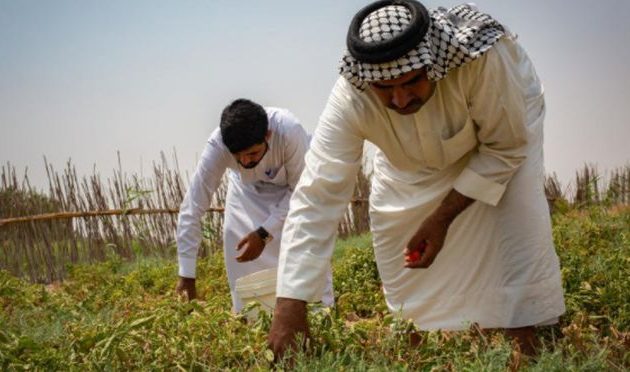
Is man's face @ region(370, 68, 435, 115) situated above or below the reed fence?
above

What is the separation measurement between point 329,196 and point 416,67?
0.57 meters

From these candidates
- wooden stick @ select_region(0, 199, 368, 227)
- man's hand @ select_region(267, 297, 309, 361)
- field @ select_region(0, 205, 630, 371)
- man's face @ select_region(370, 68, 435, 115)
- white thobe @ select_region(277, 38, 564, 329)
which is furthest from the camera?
wooden stick @ select_region(0, 199, 368, 227)

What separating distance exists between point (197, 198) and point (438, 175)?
6.45 feet

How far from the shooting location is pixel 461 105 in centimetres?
277

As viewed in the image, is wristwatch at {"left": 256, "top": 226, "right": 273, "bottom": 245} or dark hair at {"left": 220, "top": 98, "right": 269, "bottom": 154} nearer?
dark hair at {"left": 220, "top": 98, "right": 269, "bottom": 154}

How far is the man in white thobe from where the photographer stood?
8.23ft

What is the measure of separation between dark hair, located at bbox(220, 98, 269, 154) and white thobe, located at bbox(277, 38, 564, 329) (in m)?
1.06

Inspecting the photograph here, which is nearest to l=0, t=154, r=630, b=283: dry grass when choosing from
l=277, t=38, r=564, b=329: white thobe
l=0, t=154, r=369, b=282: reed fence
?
l=0, t=154, r=369, b=282: reed fence

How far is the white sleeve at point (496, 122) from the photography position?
2.68 meters

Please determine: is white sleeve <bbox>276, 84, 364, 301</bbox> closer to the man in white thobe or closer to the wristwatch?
the man in white thobe

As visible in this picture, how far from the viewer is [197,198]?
4629 millimetres

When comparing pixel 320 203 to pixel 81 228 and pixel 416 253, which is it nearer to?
pixel 416 253

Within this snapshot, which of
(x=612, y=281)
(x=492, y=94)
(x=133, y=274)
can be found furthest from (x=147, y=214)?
(x=492, y=94)

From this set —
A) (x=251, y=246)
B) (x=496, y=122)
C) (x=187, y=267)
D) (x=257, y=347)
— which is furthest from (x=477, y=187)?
(x=187, y=267)
